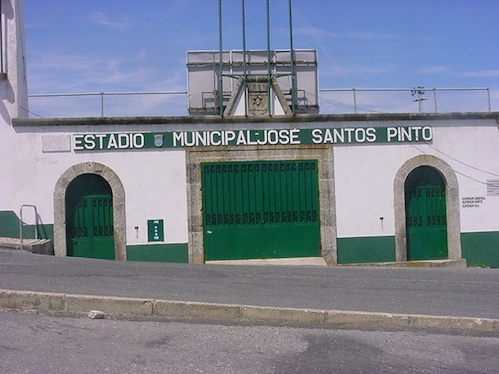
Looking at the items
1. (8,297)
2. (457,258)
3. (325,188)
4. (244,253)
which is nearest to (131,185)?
(244,253)

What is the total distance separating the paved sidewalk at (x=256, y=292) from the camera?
23.7ft

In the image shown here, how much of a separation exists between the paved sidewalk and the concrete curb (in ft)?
0.04

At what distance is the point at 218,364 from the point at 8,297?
11.2 feet

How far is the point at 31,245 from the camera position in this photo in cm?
1220

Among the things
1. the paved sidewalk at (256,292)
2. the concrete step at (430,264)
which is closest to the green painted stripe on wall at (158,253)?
the paved sidewalk at (256,292)

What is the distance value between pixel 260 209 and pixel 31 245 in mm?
5283

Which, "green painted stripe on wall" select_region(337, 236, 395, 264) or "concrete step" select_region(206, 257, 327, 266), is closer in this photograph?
"concrete step" select_region(206, 257, 327, 266)

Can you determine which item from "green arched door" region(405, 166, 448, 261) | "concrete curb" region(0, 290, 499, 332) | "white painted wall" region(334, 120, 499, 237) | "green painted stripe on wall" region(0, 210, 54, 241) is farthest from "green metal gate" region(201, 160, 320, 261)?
"concrete curb" region(0, 290, 499, 332)

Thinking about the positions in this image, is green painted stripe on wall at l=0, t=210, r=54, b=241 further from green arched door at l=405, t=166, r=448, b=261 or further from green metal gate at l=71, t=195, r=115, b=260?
green arched door at l=405, t=166, r=448, b=261

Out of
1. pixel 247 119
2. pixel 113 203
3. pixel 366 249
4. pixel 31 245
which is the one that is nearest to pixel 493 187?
pixel 366 249

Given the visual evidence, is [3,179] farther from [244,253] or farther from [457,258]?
[457,258]

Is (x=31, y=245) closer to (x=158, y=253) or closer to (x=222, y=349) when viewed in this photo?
(x=158, y=253)

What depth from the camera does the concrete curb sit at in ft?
23.4

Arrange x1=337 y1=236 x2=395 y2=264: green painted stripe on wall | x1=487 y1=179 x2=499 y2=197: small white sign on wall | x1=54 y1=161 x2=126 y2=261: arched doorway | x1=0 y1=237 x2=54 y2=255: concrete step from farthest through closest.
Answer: x1=487 y1=179 x2=499 y2=197: small white sign on wall, x1=337 y1=236 x2=395 y2=264: green painted stripe on wall, x1=54 y1=161 x2=126 y2=261: arched doorway, x1=0 y1=237 x2=54 y2=255: concrete step
